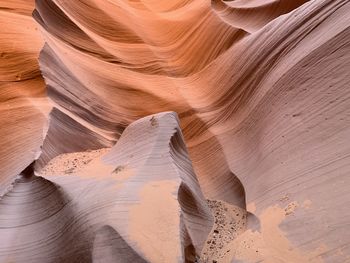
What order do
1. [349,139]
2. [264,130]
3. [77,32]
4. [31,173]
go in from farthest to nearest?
1. [77,32]
2. [264,130]
3. [31,173]
4. [349,139]

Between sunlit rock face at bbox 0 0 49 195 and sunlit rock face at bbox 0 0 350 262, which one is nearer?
sunlit rock face at bbox 0 0 350 262

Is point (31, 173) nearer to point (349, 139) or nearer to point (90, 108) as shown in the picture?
point (90, 108)

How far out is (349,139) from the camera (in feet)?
5.36

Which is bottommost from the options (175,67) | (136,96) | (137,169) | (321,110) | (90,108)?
(137,169)

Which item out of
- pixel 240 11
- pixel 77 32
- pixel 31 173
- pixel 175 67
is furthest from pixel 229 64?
pixel 31 173

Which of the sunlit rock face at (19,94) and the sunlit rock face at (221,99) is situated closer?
the sunlit rock face at (221,99)

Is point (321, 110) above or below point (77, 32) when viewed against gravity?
below

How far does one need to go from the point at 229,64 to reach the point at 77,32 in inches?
36.3

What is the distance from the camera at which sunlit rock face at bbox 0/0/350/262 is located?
5.17 ft

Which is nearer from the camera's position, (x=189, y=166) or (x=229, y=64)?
(x=189, y=166)

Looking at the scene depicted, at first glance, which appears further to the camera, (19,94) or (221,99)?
(221,99)

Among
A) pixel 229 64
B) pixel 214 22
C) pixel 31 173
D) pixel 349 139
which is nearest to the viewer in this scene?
pixel 349 139

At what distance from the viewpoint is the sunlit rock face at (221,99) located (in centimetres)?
158

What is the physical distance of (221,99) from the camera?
2391mm
